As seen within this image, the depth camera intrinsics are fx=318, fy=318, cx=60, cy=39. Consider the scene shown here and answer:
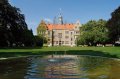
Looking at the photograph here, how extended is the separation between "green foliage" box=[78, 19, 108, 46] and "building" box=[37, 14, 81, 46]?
3259 cm

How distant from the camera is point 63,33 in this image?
155125 millimetres

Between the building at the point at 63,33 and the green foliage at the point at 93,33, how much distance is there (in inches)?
1283

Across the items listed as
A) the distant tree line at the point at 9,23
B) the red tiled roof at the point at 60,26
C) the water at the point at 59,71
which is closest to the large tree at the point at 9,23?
the distant tree line at the point at 9,23

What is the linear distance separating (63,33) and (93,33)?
1774 inches

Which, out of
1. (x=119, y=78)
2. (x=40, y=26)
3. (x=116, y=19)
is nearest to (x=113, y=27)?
(x=116, y=19)

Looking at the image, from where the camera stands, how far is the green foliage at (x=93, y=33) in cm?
10950

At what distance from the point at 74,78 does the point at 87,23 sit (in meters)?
102

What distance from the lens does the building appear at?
151 metres

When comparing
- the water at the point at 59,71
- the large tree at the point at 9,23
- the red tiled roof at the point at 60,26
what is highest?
the red tiled roof at the point at 60,26

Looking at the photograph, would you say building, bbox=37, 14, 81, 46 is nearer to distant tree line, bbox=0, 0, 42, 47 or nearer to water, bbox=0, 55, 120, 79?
distant tree line, bbox=0, 0, 42, 47

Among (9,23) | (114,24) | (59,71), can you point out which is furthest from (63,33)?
(59,71)

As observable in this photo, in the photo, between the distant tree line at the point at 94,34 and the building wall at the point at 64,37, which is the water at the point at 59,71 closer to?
the distant tree line at the point at 94,34

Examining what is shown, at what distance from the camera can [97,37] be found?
10950cm

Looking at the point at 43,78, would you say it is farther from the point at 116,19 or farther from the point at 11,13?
the point at 116,19
